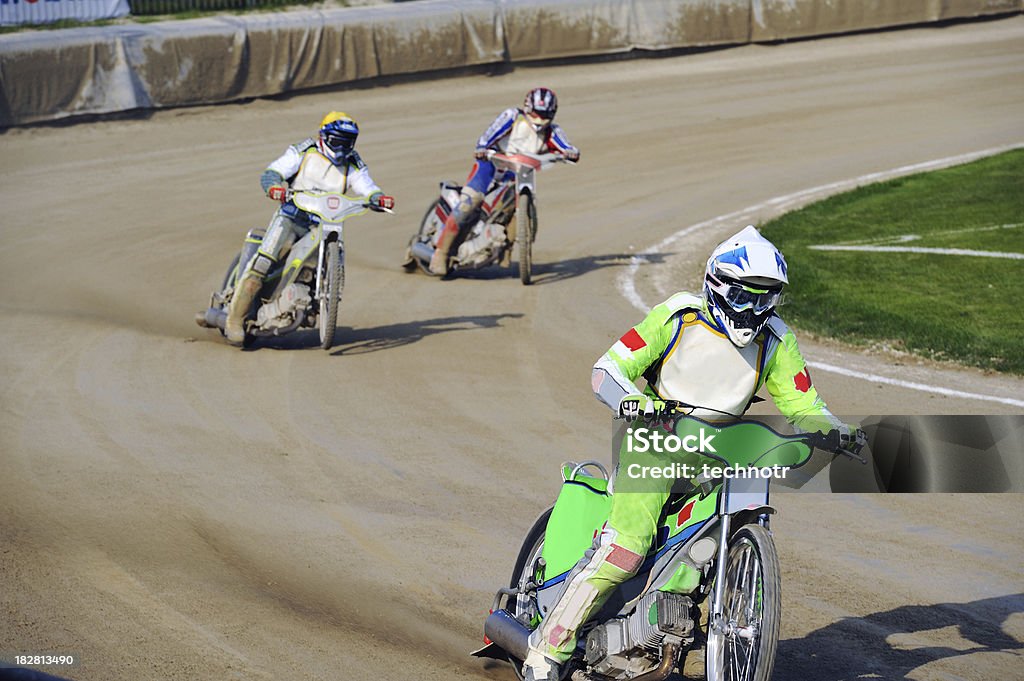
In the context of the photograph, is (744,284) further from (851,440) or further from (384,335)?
(384,335)

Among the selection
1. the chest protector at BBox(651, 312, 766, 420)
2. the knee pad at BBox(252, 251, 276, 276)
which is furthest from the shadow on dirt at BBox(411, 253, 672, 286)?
the chest protector at BBox(651, 312, 766, 420)

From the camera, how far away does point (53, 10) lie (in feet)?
85.8

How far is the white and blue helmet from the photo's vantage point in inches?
233

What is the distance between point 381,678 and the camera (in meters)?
6.68

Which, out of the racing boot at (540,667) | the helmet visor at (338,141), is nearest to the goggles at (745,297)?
the racing boot at (540,667)

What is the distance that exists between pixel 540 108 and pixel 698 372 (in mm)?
11067

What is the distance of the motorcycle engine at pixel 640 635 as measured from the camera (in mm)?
5895

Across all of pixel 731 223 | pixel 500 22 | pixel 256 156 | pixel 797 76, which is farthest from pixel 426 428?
pixel 797 76

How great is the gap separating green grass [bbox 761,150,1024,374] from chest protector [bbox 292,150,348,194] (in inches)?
205

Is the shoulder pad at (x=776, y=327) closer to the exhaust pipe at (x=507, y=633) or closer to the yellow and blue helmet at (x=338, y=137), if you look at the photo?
the exhaust pipe at (x=507, y=633)

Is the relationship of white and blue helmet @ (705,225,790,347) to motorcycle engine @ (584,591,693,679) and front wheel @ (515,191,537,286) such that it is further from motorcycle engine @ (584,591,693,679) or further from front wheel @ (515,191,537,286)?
front wheel @ (515,191,537,286)

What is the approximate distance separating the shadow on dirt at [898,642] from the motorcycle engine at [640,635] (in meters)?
1.04

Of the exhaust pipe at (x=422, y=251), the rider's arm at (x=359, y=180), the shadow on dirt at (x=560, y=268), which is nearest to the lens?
the rider's arm at (x=359, y=180)

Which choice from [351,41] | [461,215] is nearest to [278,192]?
[461,215]
